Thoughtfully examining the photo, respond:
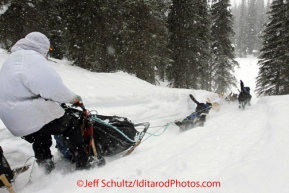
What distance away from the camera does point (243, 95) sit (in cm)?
857

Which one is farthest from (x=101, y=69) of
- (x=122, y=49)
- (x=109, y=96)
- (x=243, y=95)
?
(x=243, y=95)

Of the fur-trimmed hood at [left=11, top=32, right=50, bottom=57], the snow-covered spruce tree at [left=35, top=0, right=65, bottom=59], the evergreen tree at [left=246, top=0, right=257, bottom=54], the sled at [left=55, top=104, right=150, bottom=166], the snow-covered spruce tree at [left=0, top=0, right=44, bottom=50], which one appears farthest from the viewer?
the evergreen tree at [left=246, top=0, right=257, bottom=54]

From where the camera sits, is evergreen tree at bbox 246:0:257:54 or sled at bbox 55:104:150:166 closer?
sled at bbox 55:104:150:166

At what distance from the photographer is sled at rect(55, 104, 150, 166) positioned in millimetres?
3457

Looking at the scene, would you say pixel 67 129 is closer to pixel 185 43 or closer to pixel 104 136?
pixel 104 136

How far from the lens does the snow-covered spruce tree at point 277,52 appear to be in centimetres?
1581

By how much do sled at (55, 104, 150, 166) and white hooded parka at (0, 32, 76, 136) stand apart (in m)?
0.63

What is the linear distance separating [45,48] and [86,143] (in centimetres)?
149

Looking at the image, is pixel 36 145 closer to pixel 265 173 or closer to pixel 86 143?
pixel 86 143

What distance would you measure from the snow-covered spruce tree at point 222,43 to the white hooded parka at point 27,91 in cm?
2035

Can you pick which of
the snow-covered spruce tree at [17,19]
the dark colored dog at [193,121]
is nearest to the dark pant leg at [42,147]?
the dark colored dog at [193,121]

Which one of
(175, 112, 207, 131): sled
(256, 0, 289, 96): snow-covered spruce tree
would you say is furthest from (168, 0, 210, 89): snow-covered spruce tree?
(175, 112, 207, 131): sled

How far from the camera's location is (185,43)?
51.0 ft

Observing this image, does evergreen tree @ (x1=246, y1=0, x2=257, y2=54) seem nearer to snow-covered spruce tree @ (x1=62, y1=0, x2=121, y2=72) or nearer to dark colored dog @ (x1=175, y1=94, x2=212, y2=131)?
snow-covered spruce tree @ (x1=62, y1=0, x2=121, y2=72)
